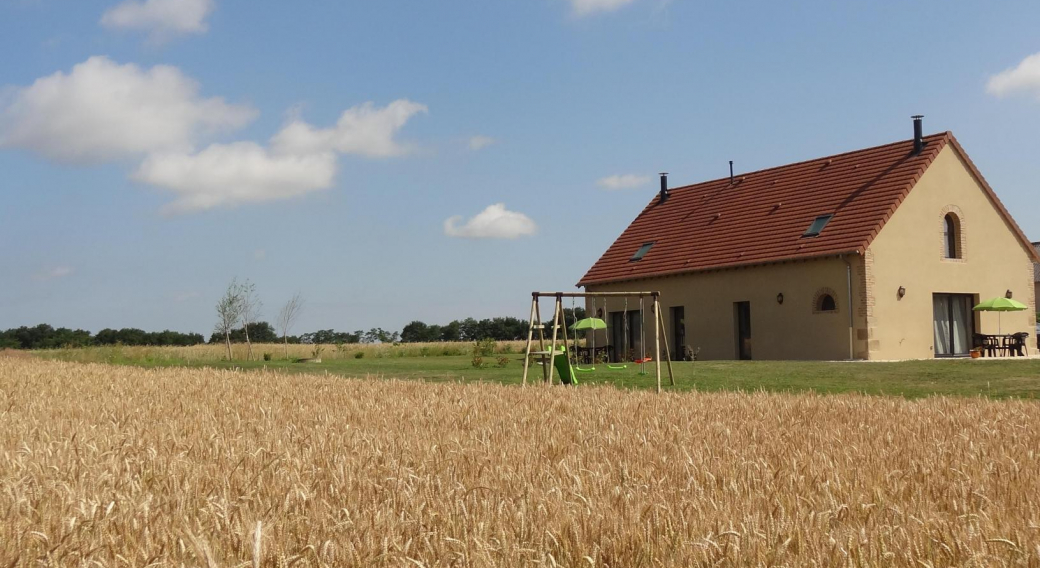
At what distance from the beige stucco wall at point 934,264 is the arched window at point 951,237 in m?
0.18

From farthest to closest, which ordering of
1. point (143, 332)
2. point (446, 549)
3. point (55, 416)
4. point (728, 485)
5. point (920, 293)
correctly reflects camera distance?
point (143, 332) < point (920, 293) < point (55, 416) < point (728, 485) < point (446, 549)

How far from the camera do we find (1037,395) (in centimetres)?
1467

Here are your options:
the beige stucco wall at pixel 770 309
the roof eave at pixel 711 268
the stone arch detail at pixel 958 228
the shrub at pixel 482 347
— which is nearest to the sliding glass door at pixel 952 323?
the stone arch detail at pixel 958 228

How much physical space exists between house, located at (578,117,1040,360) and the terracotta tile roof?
5cm

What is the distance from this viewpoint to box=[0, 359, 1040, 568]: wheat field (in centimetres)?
358

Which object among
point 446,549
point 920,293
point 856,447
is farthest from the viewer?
point 920,293

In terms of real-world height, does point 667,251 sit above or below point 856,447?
above

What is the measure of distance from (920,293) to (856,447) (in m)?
24.5

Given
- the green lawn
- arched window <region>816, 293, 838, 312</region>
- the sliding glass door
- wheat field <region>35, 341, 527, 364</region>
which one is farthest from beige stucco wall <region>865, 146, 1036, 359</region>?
wheat field <region>35, 341, 527, 364</region>

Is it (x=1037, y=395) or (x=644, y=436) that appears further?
(x=1037, y=395)

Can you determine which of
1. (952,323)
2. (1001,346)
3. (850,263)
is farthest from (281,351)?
(1001,346)

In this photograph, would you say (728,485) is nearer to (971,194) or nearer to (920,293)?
(920,293)

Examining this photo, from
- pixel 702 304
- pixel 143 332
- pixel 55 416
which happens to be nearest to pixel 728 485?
pixel 55 416

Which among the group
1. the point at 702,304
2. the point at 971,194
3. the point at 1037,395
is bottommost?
the point at 1037,395
